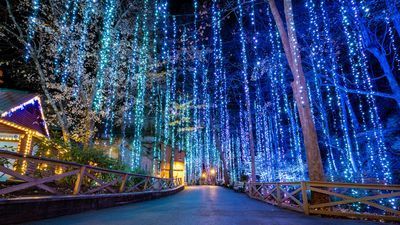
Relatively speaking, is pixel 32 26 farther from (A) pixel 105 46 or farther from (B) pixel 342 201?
(B) pixel 342 201

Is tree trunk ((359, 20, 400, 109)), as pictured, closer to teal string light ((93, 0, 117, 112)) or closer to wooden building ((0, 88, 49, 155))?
teal string light ((93, 0, 117, 112))

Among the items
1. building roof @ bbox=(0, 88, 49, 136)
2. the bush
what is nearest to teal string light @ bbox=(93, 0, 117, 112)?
building roof @ bbox=(0, 88, 49, 136)

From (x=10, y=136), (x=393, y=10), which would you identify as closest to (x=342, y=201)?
(x=393, y=10)

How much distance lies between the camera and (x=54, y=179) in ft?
22.2

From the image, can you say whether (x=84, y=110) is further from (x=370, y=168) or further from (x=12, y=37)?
(x=370, y=168)

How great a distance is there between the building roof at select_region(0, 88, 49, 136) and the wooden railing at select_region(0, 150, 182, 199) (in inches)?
107

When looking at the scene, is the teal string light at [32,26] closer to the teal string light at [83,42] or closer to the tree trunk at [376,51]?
the teal string light at [83,42]

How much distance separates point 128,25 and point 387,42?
15.5 meters

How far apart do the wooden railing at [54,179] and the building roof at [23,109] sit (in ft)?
8.88

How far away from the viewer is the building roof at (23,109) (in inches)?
544

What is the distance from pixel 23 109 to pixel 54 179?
34.4 feet

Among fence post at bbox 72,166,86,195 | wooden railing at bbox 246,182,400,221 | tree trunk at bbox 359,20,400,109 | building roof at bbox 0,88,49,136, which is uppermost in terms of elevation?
tree trunk at bbox 359,20,400,109

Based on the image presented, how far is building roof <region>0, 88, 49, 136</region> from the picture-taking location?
13820 millimetres

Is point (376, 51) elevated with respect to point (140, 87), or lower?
lower
